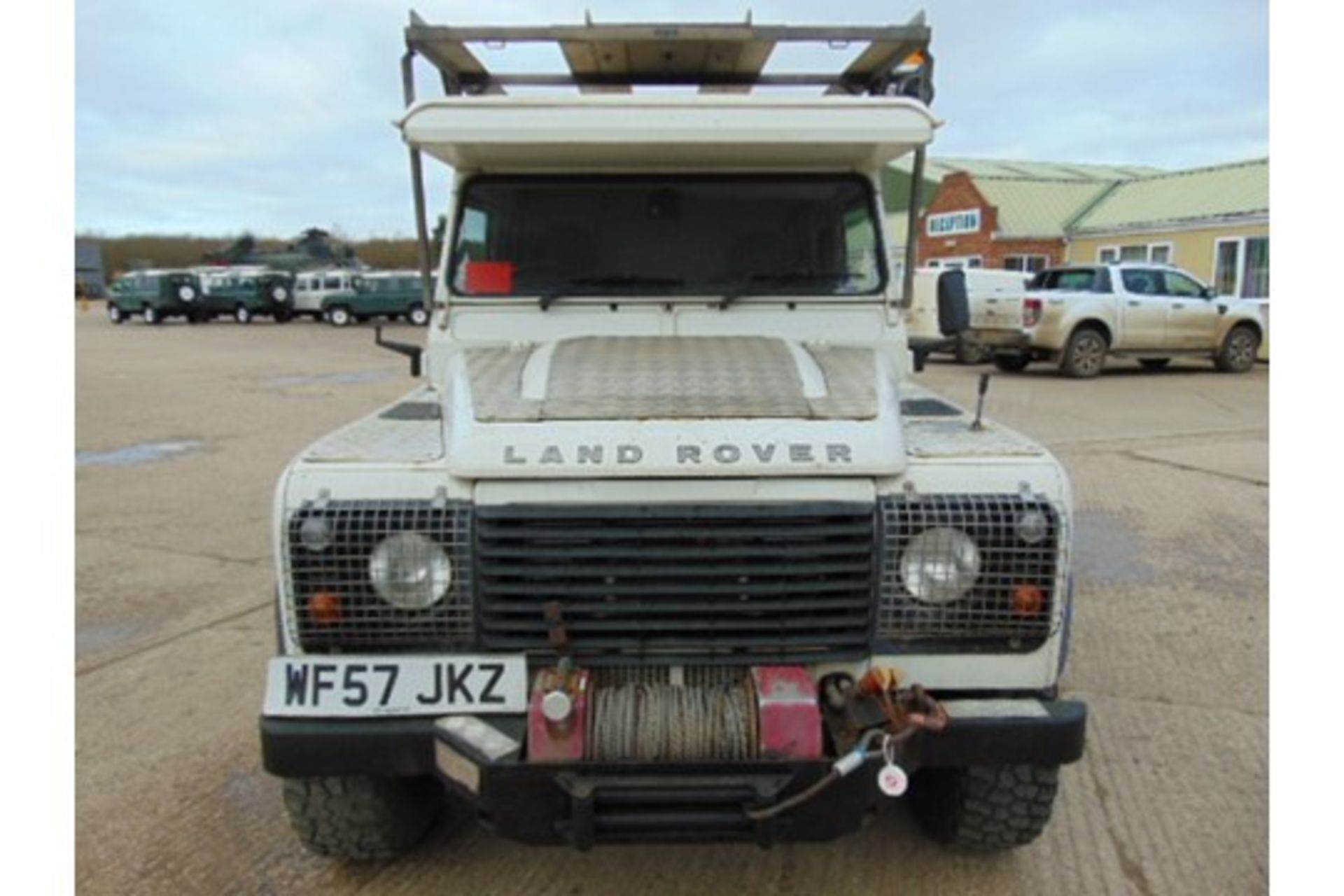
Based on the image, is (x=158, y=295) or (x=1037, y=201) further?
(x=158, y=295)

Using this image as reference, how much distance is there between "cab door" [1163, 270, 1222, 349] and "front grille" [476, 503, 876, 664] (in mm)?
16308

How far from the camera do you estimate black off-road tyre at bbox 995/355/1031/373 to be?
17219 mm

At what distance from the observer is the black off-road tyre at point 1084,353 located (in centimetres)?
1611

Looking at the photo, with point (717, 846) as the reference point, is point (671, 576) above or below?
above

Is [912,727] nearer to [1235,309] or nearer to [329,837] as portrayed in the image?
[329,837]

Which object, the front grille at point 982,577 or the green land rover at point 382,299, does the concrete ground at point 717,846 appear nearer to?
the front grille at point 982,577

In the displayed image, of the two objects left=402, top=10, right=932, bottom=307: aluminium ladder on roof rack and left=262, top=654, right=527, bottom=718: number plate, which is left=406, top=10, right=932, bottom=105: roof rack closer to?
left=402, top=10, right=932, bottom=307: aluminium ladder on roof rack

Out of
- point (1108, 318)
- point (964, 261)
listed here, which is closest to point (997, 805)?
point (1108, 318)

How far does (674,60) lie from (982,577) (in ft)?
9.43

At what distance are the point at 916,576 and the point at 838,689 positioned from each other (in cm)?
37

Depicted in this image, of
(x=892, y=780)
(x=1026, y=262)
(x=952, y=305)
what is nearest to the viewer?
(x=892, y=780)

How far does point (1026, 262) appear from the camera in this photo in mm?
28359

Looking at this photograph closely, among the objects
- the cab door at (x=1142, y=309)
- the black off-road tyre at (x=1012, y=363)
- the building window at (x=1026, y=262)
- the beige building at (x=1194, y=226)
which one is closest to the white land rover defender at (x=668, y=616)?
the cab door at (x=1142, y=309)

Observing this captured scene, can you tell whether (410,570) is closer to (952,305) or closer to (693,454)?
(693,454)
